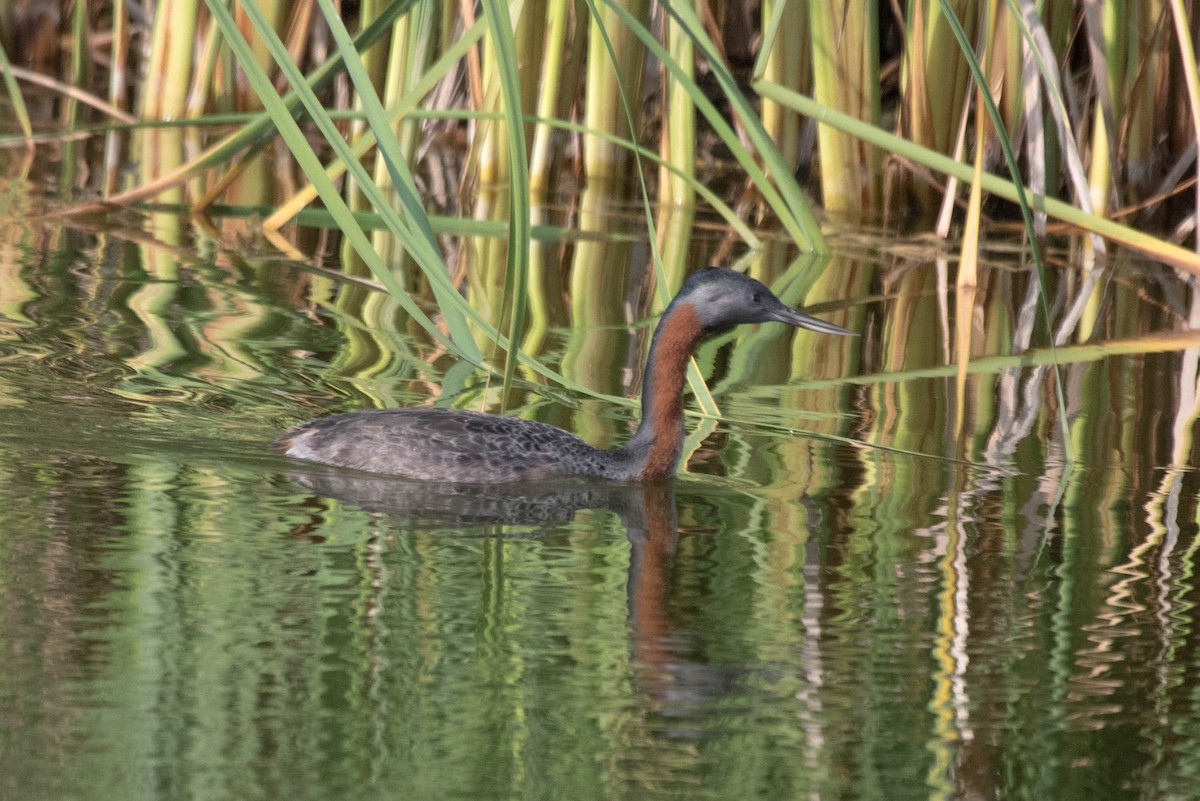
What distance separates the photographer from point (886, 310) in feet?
28.8

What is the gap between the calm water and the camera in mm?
3514

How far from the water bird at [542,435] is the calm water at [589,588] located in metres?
0.09

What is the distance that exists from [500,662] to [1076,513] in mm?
2203

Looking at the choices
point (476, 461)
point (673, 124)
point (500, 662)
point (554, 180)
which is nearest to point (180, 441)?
point (476, 461)

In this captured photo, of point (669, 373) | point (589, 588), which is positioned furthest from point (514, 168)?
point (669, 373)

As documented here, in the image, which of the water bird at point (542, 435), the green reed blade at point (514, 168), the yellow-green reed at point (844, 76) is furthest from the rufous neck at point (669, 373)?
the yellow-green reed at point (844, 76)

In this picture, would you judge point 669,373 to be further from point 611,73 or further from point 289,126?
point 611,73

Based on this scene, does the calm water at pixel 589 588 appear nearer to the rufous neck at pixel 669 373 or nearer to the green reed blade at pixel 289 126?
the rufous neck at pixel 669 373

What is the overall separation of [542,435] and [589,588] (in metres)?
1.34

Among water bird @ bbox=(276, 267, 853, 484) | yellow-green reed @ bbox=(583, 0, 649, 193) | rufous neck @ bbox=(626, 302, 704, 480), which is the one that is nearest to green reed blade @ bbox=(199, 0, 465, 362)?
water bird @ bbox=(276, 267, 853, 484)

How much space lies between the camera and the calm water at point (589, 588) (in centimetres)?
351

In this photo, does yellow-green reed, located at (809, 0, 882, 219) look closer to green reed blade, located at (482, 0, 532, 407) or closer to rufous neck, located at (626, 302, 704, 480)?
rufous neck, located at (626, 302, 704, 480)

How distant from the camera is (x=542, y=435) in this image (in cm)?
583

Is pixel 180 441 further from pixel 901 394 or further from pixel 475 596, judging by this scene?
pixel 901 394
